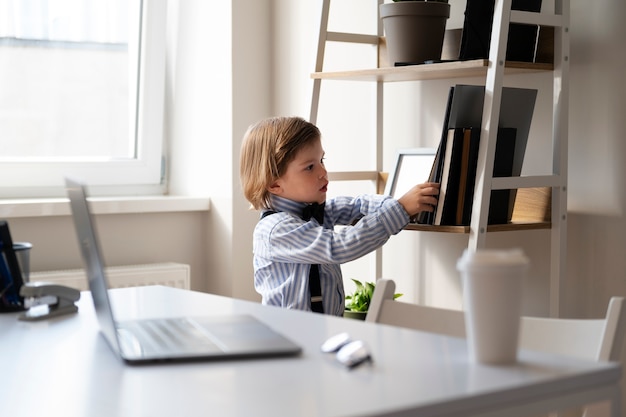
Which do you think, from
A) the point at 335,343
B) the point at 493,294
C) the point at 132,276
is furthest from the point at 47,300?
the point at 132,276

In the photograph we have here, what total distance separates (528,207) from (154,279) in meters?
1.42

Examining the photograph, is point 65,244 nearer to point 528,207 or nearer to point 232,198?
point 232,198

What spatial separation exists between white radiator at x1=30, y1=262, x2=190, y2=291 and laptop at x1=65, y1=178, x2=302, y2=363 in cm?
172

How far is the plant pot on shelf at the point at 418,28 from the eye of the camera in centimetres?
227

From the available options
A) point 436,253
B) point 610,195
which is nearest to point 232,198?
point 436,253

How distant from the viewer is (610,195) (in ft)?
7.07

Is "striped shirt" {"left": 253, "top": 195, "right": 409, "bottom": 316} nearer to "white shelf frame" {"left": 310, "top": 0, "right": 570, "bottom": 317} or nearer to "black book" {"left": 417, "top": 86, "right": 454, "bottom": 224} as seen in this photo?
"black book" {"left": 417, "top": 86, "right": 454, "bottom": 224}

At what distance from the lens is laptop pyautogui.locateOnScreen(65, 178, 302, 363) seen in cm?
109

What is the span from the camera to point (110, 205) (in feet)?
10.4

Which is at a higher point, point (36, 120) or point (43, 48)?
point (43, 48)

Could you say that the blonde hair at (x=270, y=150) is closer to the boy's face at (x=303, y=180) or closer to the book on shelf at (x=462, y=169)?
the boy's face at (x=303, y=180)

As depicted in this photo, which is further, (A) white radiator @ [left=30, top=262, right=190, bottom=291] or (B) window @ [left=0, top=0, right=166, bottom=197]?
(B) window @ [left=0, top=0, right=166, bottom=197]

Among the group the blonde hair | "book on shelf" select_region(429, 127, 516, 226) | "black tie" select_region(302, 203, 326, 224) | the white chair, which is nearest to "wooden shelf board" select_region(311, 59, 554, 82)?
"book on shelf" select_region(429, 127, 516, 226)

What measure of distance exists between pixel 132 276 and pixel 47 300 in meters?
1.63
